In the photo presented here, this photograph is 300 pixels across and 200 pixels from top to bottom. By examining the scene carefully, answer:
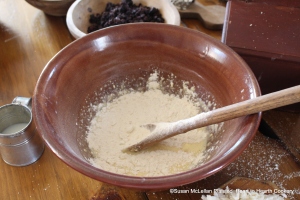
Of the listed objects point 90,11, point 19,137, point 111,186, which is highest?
point 90,11

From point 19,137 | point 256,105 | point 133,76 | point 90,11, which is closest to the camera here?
point 256,105

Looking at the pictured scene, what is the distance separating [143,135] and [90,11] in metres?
0.66

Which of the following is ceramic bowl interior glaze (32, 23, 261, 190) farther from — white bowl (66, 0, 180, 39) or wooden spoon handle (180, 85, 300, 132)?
white bowl (66, 0, 180, 39)

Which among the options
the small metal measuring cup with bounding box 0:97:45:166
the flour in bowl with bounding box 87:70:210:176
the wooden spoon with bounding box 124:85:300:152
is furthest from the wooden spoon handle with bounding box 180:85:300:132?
the small metal measuring cup with bounding box 0:97:45:166

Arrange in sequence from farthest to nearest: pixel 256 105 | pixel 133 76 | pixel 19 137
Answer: pixel 133 76
pixel 19 137
pixel 256 105

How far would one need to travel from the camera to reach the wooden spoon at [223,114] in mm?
666

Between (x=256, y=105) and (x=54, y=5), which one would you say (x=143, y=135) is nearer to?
(x=256, y=105)

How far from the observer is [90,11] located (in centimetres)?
130

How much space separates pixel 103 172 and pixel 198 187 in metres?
0.34

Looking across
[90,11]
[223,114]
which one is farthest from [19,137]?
[90,11]

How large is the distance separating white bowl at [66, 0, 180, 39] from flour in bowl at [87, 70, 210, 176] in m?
0.35

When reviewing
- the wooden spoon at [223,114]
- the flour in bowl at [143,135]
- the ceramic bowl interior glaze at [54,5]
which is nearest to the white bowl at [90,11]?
the ceramic bowl interior glaze at [54,5]

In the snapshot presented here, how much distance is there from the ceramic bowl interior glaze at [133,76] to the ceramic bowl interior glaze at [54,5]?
51 cm

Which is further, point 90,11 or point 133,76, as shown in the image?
point 90,11
